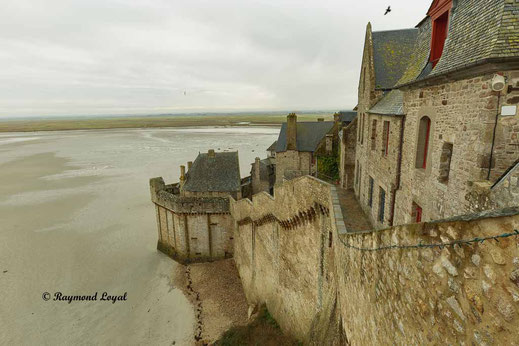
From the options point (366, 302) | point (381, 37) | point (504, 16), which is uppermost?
point (381, 37)

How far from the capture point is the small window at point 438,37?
874cm

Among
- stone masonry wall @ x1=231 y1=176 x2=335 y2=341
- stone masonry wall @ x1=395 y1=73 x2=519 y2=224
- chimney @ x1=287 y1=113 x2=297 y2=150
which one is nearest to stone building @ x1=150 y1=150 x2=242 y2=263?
stone masonry wall @ x1=231 y1=176 x2=335 y2=341

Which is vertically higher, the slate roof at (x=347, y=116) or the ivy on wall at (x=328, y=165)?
the slate roof at (x=347, y=116)

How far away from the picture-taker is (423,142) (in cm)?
880

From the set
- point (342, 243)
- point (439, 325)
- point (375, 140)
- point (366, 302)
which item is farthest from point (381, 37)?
point (439, 325)

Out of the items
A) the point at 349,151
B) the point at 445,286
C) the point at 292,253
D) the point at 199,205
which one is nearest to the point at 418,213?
the point at 292,253

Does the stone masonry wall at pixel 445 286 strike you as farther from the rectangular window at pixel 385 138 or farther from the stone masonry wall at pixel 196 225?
the stone masonry wall at pixel 196 225

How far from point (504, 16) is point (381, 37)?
12.4 meters

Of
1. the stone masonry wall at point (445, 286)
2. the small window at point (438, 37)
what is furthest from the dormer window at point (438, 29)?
the stone masonry wall at point (445, 286)

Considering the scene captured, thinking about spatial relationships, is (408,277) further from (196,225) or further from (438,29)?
(196,225)

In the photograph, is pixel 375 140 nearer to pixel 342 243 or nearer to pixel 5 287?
pixel 342 243

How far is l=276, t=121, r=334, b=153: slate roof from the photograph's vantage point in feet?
104

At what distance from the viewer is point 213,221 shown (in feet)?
73.3

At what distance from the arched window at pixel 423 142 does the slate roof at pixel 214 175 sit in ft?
52.8
